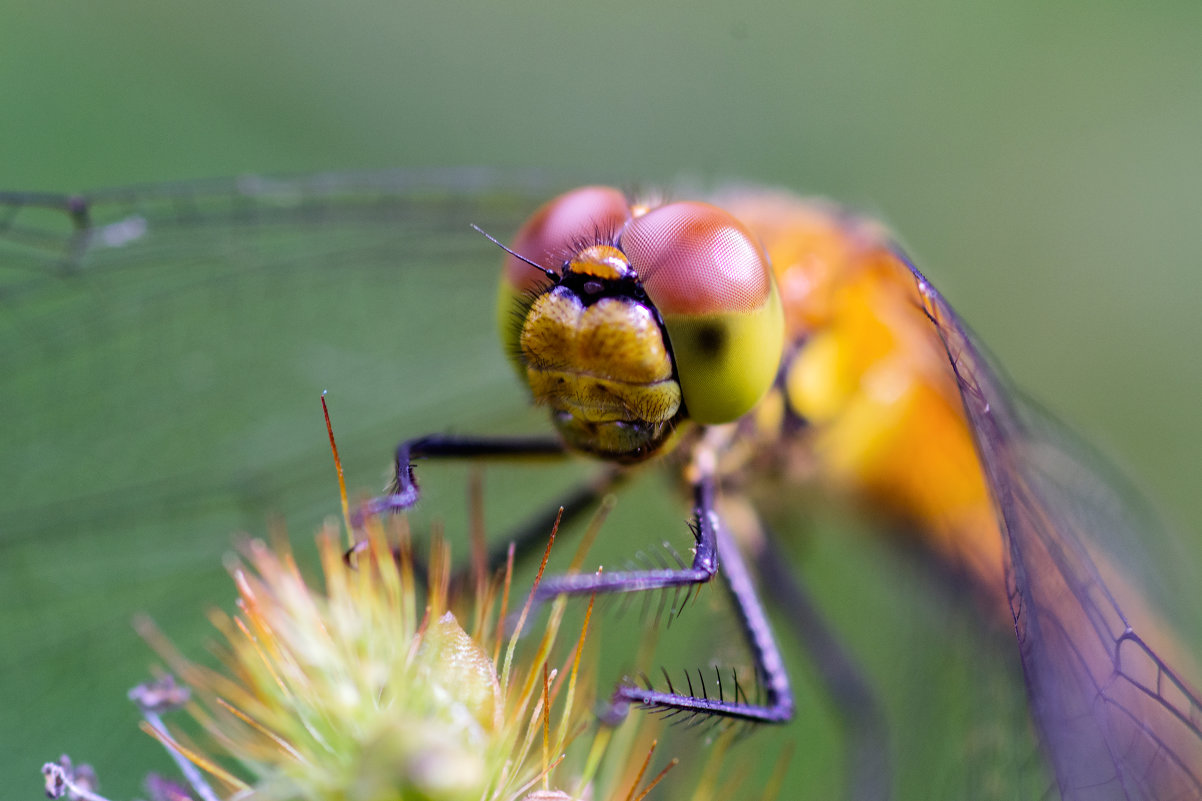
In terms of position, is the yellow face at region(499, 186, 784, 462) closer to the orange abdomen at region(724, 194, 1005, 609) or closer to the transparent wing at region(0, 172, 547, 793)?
the orange abdomen at region(724, 194, 1005, 609)

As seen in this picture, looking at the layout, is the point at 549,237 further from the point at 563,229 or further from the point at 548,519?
the point at 548,519

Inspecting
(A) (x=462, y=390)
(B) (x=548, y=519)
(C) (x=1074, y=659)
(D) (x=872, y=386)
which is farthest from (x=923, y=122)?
(C) (x=1074, y=659)

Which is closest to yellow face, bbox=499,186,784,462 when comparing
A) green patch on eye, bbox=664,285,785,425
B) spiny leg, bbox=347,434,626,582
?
green patch on eye, bbox=664,285,785,425

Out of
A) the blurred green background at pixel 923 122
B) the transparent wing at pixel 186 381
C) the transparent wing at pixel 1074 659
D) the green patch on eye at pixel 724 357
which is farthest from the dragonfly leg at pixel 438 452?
the blurred green background at pixel 923 122

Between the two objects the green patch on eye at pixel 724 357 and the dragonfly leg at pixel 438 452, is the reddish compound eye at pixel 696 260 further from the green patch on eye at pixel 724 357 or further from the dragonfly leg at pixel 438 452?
the dragonfly leg at pixel 438 452

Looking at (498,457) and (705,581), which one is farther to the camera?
(498,457)

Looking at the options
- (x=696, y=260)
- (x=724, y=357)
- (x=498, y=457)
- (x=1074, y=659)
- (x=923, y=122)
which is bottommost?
(x=1074, y=659)

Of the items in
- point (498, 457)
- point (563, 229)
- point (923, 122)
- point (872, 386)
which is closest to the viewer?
point (563, 229)

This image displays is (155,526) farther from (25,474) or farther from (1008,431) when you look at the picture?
(1008,431)
